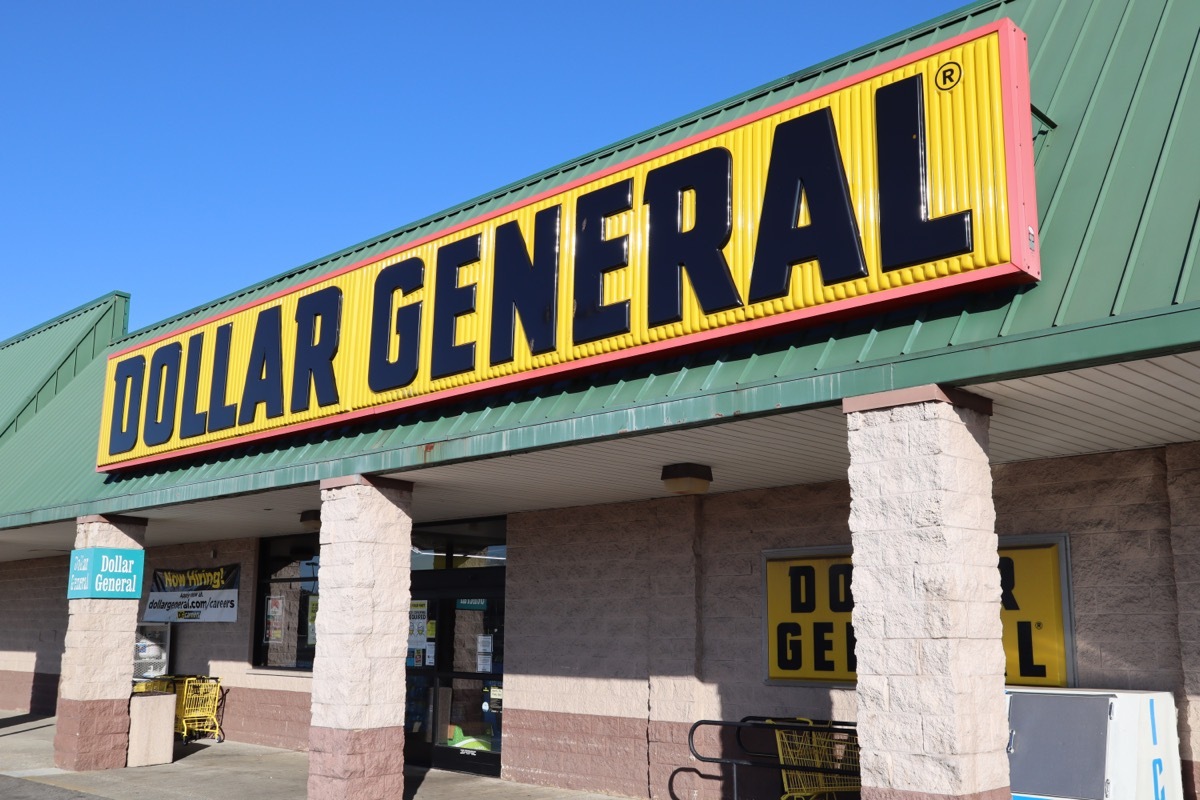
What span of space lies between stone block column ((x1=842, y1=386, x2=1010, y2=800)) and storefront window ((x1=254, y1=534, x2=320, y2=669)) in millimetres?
13300

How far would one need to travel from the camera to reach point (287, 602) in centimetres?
1981

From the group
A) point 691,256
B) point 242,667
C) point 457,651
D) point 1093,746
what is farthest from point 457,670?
point 1093,746

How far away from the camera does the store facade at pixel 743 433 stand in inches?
300

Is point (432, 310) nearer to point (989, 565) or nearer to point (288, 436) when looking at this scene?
point (288, 436)

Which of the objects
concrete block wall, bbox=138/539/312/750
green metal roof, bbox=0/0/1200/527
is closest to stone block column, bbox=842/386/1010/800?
green metal roof, bbox=0/0/1200/527

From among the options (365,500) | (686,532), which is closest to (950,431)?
(686,532)

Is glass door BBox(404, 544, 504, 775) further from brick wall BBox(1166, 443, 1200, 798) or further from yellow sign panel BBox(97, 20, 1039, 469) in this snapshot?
brick wall BBox(1166, 443, 1200, 798)

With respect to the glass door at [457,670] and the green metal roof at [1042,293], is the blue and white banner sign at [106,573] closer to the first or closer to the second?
the glass door at [457,670]

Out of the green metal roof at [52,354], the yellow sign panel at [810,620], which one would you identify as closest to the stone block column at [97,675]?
the green metal roof at [52,354]

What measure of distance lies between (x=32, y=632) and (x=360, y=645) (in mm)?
17311

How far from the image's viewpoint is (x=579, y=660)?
47.2 feet

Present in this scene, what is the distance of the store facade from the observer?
7.62 m

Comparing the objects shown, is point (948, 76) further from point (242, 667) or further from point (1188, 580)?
point (242, 667)

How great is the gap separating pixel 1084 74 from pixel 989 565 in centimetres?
402
